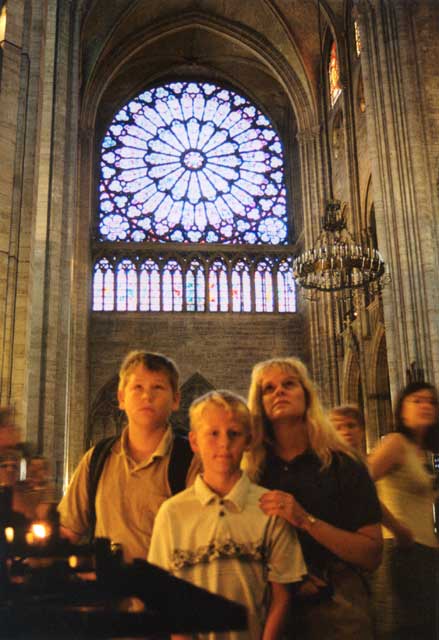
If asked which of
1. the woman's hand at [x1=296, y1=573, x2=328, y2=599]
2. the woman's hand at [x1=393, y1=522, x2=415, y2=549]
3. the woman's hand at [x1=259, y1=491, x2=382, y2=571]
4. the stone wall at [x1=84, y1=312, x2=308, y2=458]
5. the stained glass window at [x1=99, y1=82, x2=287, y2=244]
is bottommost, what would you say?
the woman's hand at [x1=296, y1=573, x2=328, y2=599]

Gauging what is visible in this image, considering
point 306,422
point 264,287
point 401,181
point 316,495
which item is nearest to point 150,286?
point 264,287

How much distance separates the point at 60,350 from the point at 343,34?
13365mm

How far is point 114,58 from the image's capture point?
23406 millimetres

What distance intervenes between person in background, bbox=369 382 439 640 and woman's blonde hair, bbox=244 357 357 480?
794mm

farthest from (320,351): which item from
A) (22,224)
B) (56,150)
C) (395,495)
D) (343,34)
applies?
(395,495)

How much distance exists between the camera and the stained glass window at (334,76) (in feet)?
70.9

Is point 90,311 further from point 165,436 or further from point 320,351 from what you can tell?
point 165,436

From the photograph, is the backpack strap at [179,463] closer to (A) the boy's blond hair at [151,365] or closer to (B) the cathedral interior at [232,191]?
(A) the boy's blond hair at [151,365]

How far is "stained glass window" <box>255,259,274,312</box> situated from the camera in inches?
947

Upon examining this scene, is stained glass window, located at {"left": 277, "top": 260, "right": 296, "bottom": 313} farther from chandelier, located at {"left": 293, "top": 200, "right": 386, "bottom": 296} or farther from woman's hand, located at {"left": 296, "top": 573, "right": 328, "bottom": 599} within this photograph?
woman's hand, located at {"left": 296, "top": 573, "right": 328, "bottom": 599}

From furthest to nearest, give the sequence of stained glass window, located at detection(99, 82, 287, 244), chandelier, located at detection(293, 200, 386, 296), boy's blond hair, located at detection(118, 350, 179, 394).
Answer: stained glass window, located at detection(99, 82, 287, 244), chandelier, located at detection(293, 200, 386, 296), boy's blond hair, located at detection(118, 350, 179, 394)

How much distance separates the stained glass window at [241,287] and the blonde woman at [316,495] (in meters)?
21.5

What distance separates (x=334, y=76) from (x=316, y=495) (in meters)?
21.7

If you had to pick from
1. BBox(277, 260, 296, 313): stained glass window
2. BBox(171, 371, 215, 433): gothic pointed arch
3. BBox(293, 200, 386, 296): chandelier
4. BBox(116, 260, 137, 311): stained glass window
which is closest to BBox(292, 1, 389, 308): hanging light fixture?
BBox(293, 200, 386, 296): chandelier
